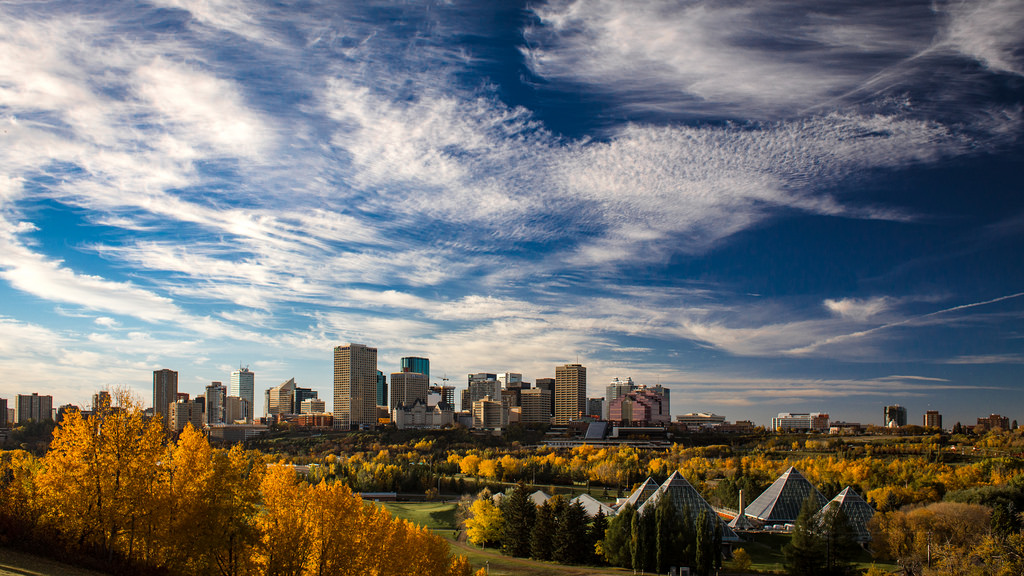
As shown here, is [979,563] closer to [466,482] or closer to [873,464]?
[873,464]

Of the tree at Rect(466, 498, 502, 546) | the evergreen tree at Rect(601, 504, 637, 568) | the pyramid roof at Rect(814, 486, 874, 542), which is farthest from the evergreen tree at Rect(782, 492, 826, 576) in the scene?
the tree at Rect(466, 498, 502, 546)

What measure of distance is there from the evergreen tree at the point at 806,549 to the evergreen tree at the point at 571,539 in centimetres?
1886

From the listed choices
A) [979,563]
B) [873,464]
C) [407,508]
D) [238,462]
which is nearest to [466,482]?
[407,508]

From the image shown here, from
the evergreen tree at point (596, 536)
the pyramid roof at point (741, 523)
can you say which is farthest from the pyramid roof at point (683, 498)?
the evergreen tree at point (596, 536)

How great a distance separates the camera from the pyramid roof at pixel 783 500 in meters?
87.6

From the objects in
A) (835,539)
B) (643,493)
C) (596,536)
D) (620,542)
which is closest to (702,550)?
(620,542)

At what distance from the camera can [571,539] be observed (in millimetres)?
69438

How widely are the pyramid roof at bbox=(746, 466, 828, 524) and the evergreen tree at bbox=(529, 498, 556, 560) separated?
31879 millimetres

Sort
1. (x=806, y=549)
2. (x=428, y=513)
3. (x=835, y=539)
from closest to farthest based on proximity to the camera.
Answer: (x=806, y=549) < (x=835, y=539) < (x=428, y=513)

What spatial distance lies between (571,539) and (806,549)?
2132cm

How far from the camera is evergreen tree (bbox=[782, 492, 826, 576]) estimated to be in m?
64.8

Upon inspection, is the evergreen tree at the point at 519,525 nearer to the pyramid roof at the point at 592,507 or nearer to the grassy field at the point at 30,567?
the pyramid roof at the point at 592,507

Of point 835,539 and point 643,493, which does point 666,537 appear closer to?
point 835,539

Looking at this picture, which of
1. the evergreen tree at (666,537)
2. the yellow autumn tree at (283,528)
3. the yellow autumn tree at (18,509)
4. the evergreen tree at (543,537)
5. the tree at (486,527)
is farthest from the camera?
the tree at (486,527)
